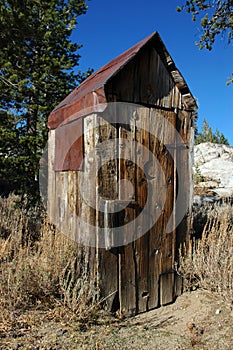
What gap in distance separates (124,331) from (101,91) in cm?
228

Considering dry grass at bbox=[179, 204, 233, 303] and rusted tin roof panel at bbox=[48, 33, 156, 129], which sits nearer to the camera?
rusted tin roof panel at bbox=[48, 33, 156, 129]

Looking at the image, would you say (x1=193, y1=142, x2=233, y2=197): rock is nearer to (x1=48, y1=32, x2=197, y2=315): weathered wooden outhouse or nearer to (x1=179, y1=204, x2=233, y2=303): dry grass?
(x1=179, y1=204, x2=233, y2=303): dry grass

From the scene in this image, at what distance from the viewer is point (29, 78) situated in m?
6.37

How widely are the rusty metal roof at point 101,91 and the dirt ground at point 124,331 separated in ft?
6.69

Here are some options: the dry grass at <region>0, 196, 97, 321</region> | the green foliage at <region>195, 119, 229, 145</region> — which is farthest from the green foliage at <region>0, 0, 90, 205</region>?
the green foliage at <region>195, 119, 229, 145</region>

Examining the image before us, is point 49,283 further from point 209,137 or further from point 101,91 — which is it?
point 209,137

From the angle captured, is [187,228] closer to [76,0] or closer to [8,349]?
[8,349]

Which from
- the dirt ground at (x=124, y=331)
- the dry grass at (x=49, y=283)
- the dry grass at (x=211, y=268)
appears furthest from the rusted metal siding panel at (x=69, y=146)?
the dry grass at (x=211, y=268)

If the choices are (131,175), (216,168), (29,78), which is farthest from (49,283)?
(216,168)

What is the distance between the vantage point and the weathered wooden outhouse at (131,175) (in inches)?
114

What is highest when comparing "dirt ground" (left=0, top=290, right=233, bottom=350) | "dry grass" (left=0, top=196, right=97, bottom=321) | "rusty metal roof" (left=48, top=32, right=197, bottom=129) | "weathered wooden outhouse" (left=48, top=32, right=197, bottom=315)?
"rusty metal roof" (left=48, top=32, right=197, bottom=129)

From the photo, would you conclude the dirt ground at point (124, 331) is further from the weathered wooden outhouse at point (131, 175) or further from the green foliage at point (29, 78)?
the green foliage at point (29, 78)

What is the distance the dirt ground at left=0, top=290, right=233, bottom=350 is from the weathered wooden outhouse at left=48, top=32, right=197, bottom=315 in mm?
280

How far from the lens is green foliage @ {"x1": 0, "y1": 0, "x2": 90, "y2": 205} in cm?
596
